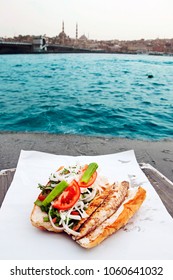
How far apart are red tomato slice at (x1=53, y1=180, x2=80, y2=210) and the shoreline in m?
1.48

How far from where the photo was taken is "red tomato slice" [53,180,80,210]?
2287mm

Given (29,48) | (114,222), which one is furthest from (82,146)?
(29,48)

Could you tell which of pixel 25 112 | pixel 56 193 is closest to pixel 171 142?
pixel 56 193

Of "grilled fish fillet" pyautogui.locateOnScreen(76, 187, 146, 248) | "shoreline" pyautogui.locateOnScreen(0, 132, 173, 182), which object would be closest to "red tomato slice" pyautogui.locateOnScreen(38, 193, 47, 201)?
"grilled fish fillet" pyautogui.locateOnScreen(76, 187, 146, 248)

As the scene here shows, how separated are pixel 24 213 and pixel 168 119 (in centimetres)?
1553

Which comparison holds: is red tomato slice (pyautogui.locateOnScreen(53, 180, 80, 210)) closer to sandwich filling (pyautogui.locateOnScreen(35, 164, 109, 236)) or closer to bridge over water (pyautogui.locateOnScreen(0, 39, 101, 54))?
sandwich filling (pyautogui.locateOnScreen(35, 164, 109, 236))

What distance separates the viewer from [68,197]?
7.77ft

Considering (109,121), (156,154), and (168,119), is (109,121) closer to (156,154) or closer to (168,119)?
(168,119)

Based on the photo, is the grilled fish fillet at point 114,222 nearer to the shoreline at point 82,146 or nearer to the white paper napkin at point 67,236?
the white paper napkin at point 67,236

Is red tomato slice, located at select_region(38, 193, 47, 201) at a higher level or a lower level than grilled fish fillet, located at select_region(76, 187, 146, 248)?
higher

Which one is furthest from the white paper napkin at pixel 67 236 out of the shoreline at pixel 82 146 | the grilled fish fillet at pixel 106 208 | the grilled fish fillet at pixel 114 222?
the shoreline at pixel 82 146

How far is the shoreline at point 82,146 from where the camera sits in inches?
153

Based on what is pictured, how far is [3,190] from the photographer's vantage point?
2467mm

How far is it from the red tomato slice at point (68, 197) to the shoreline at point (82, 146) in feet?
4.87
